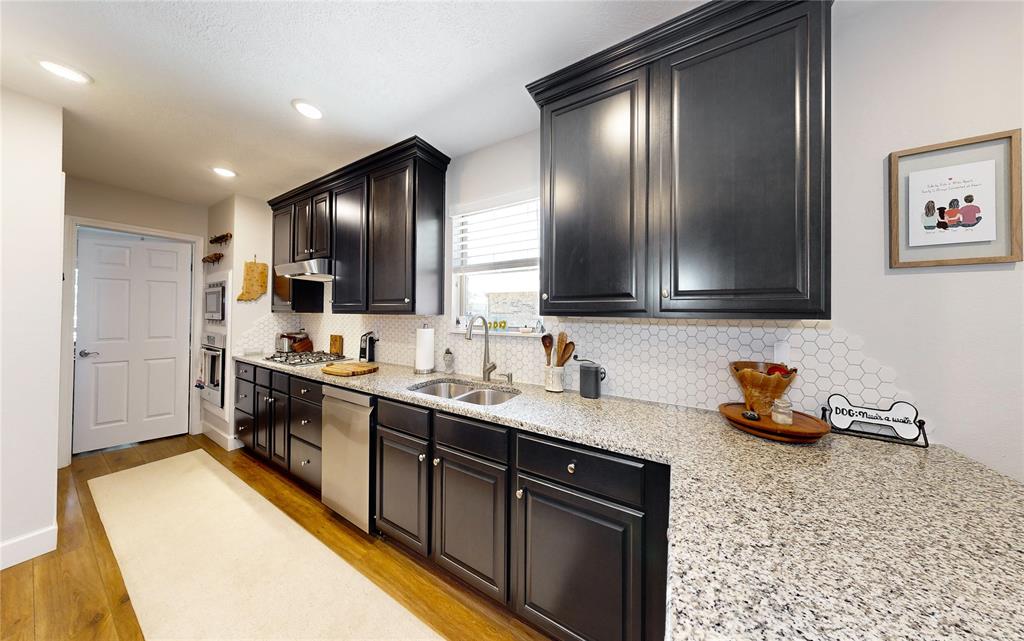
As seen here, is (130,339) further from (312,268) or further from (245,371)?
(312,268)

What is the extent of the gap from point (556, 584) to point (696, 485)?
84 centimetres

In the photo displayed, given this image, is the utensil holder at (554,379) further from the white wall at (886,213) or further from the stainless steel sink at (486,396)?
the white wall at (886,213)

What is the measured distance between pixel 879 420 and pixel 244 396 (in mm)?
4459

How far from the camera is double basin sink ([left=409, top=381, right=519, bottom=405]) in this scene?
211 centimetres

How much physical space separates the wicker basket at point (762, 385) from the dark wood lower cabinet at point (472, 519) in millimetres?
1052

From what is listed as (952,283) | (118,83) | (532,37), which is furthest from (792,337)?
(118,83)

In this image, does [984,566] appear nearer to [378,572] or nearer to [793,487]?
[793,487]

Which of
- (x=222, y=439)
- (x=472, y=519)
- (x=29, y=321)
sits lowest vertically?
(x=222, y=439)

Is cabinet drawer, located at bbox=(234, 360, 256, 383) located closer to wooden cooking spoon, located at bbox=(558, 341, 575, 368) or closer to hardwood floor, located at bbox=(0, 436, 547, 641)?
hardwood floor, located at bbox=(0, 436, 547, 641)

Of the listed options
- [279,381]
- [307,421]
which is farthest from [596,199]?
[279,381]

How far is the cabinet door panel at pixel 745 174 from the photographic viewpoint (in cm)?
119

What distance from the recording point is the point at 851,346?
54.7 inches

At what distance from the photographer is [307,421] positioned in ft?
8.39

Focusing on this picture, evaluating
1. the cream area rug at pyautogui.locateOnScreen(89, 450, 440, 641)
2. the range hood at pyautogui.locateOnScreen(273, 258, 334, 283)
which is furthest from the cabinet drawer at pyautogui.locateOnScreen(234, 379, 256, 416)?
the range hood at pyautogui.locateOnScreen(273, 258, 334, 283)
